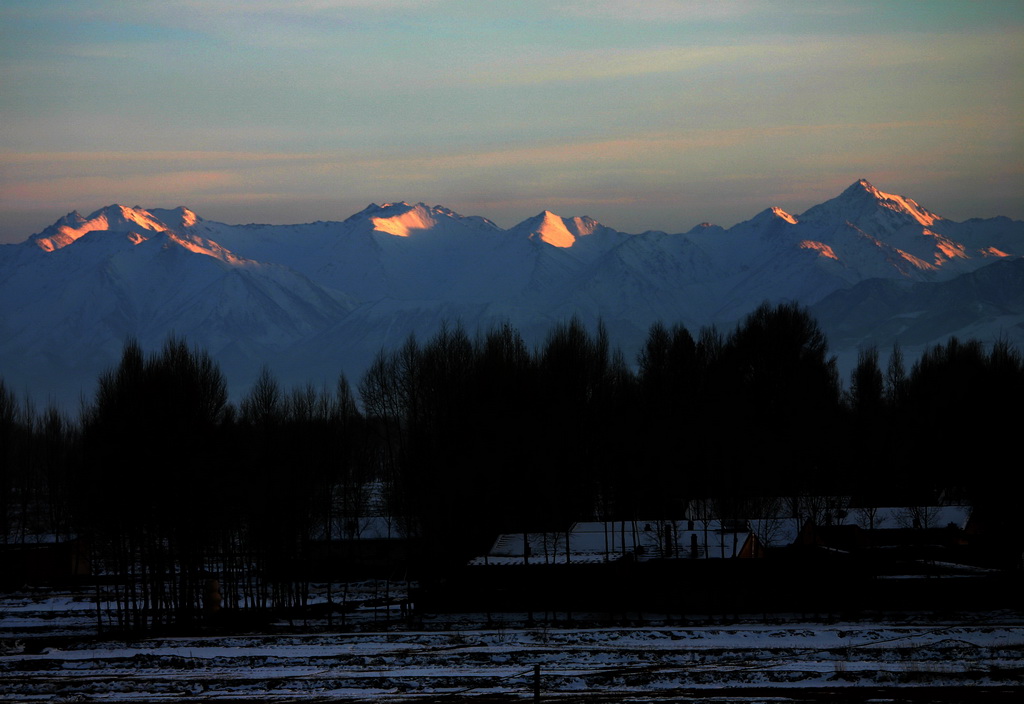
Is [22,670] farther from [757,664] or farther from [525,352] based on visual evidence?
[525,352]

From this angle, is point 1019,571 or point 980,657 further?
point 1019,571

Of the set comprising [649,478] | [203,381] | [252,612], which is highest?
[203,381]

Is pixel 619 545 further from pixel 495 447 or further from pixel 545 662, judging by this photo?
pixel 545 662

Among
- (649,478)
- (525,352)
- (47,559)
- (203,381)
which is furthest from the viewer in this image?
Result: (525,352)

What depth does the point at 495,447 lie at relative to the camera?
64250 mm

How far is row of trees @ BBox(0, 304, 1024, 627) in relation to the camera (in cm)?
5262

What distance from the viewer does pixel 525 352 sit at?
A: 282 feet

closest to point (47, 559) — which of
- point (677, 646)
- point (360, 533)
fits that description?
point (360, 533)

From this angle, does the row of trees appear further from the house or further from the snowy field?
the snowy field

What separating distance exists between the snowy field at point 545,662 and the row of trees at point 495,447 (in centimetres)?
848

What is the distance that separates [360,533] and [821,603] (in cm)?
3583

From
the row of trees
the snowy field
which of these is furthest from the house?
the snowy field

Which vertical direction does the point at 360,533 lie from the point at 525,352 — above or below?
below

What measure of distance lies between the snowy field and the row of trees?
8.48 meters
